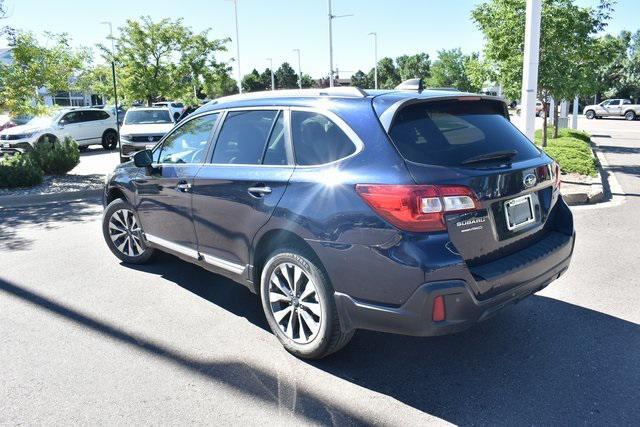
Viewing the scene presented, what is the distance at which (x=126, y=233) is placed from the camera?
5.72 meters

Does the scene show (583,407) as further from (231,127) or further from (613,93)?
(613,93)

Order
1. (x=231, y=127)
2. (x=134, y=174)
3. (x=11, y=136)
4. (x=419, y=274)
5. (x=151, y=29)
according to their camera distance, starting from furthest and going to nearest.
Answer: (x=151, y=29) → (x=11, y=136) → (x=134, y=174) → (x=231, y=127) → (x=419, y=274)

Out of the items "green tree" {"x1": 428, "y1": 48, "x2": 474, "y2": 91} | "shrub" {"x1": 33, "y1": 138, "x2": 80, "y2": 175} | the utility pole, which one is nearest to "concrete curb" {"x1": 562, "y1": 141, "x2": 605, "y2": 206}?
the utility pole

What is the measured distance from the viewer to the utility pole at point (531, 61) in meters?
8.26

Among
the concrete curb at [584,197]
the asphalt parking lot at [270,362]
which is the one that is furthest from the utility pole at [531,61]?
the asphalt parking lot at [270,362]

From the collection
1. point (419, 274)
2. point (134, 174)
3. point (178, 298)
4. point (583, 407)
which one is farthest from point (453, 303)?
point (134, 174)

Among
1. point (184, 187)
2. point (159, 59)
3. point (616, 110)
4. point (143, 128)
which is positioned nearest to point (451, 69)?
point (616, 110)

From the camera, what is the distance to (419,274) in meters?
2.89

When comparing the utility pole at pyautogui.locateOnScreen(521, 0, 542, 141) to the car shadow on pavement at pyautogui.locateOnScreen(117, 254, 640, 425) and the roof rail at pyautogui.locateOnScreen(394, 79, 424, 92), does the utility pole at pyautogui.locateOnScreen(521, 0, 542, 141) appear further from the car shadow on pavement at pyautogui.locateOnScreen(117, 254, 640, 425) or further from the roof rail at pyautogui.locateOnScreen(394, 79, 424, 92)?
the roof rail at pyautogui.locateOnScreen(394, 79, 424, 92)

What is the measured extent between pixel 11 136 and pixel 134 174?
1542 cm

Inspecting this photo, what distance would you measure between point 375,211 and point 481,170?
27.5 inches

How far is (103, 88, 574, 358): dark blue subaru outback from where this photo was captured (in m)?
2.95

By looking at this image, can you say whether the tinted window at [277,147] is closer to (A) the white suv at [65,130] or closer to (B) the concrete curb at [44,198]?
(B) the concrete curb at [44,198]

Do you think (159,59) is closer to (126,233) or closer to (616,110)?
(126,233)
